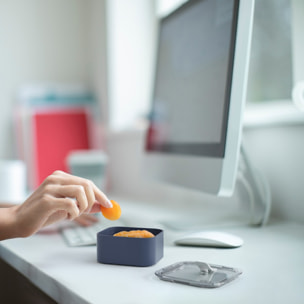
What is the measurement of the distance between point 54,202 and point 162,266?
191mm

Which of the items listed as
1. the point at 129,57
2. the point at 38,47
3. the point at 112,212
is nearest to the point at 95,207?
the point at 112,212

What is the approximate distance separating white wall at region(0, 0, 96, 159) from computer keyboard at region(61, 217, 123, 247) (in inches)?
43.0

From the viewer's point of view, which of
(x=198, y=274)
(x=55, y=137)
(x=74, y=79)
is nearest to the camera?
(x=198, y=274)

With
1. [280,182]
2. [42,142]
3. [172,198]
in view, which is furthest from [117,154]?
[280,182]

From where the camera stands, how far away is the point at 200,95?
0.96 m

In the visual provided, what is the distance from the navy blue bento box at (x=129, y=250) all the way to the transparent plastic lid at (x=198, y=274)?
0.05 m

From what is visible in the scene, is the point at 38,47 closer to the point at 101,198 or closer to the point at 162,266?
the point at 101,198

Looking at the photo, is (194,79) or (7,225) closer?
(7,225)

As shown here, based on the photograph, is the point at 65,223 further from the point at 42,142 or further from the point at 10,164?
the point at 42,142

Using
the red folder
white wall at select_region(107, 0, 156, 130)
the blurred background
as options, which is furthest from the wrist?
white wall at select_region(107, 0, 156, 130)

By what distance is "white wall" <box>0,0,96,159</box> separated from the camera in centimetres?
192

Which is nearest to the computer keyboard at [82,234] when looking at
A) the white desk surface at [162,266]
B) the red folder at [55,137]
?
the white desk surface at [162,266]

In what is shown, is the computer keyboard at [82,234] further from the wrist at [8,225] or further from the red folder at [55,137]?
the red folder at [55,137]

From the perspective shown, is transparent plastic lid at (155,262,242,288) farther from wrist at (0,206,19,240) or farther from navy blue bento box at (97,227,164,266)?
wrist at (0,206,19,240)
